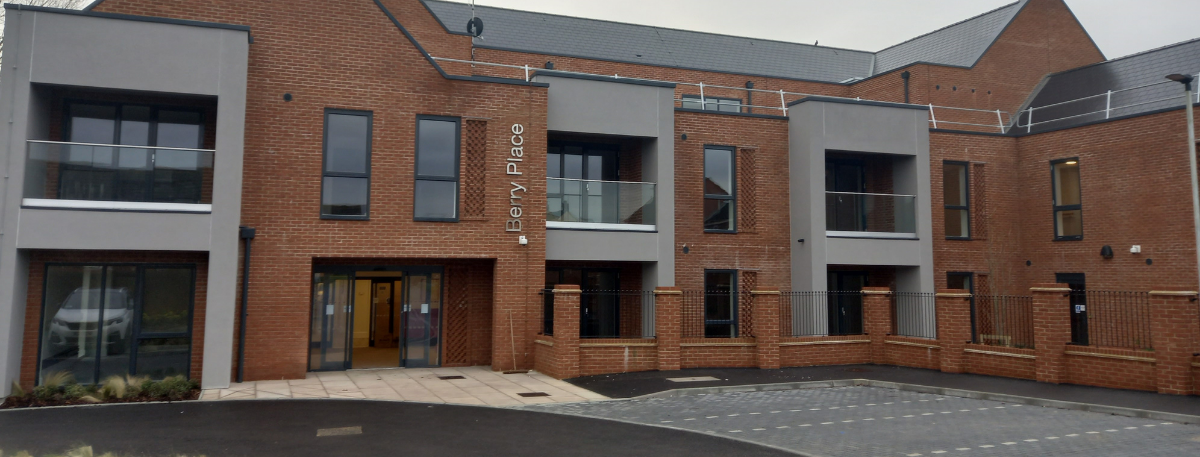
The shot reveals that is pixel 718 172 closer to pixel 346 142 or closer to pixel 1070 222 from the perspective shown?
pixel 346 142

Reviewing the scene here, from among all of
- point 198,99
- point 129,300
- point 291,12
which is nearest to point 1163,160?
point 291,12

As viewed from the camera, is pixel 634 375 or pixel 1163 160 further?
pixel 1163 160

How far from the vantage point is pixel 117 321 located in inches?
509

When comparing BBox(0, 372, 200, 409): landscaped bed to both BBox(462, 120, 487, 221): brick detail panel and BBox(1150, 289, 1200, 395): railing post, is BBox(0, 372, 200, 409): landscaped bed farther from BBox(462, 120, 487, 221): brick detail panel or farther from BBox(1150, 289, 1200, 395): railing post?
BBox(1150, 289, 1200, 395): railing post

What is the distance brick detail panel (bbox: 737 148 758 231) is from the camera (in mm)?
18469

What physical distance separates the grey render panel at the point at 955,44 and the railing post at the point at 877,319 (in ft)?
33.9

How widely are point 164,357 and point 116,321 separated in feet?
3.05

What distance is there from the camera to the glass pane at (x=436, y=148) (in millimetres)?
14805

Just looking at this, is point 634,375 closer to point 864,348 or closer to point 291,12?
point 864,348

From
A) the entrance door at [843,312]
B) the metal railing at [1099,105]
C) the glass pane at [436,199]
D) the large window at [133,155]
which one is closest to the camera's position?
the large window at [133,155]

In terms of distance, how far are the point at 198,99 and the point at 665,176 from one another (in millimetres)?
8868

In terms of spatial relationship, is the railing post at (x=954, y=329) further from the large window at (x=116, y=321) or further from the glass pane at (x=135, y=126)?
the glass pane at (x=135, y=126)

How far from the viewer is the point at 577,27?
2428 cm

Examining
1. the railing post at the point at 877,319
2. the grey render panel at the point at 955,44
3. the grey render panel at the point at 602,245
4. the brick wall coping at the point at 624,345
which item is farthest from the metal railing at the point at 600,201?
the grey render panel at the point at 955,44
